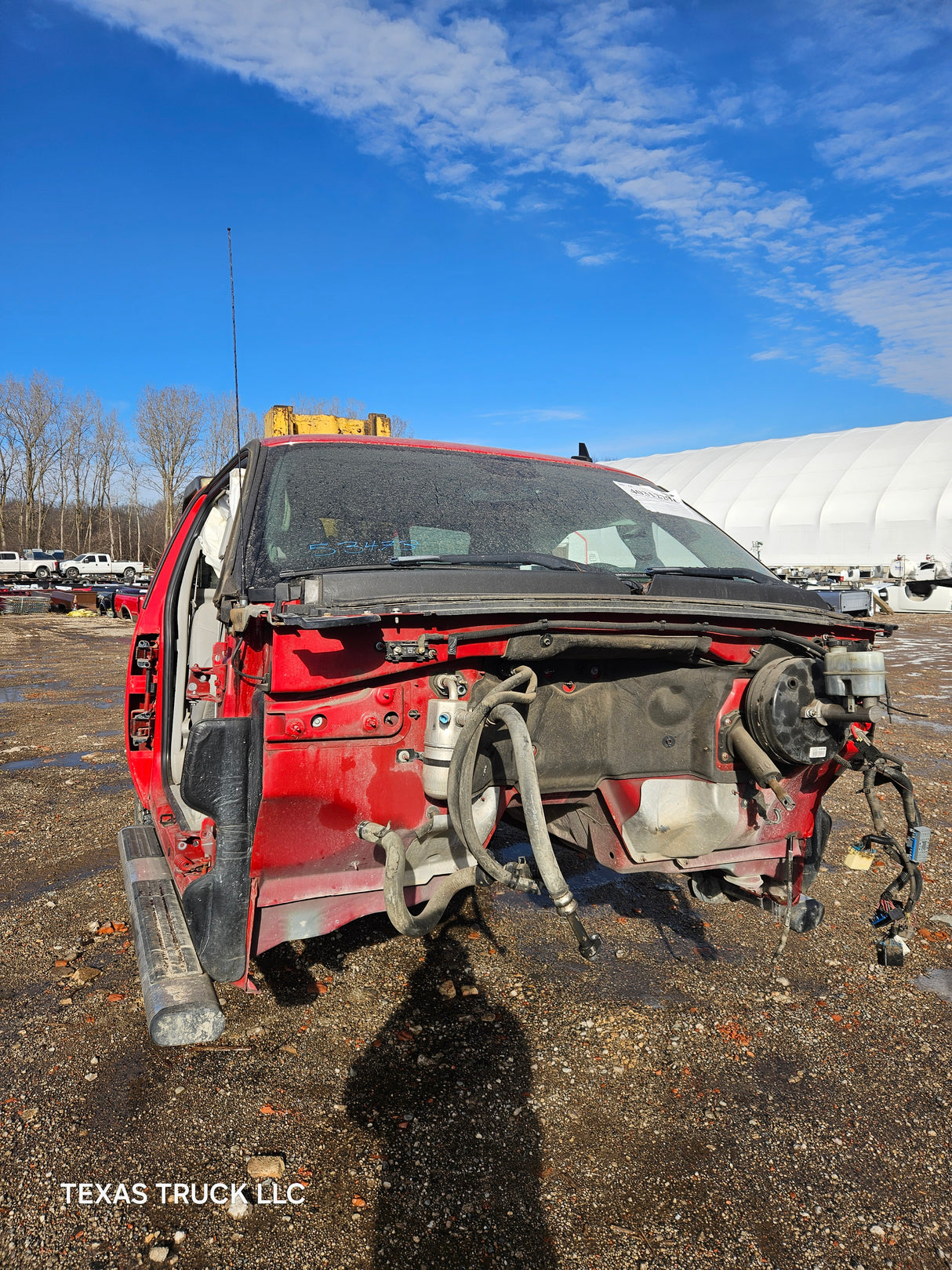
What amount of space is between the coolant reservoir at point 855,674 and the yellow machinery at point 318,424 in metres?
3.48

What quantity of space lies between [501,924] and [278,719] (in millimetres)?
1932

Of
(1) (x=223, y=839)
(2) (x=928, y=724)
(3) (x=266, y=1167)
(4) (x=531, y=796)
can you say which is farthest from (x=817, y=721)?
(2) (x=928, y=724)

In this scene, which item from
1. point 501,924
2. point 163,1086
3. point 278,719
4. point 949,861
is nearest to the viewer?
point 278,719

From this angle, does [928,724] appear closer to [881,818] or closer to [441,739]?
[881,818]

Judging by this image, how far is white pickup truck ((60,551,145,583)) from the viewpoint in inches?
1378

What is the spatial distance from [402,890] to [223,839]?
0.49 m

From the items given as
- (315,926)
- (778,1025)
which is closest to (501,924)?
(778,1025)

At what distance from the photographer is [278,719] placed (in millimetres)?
2018

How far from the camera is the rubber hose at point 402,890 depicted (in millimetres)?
2094

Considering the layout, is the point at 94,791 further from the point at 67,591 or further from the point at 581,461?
the point at 67,591

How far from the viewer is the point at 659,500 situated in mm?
3588

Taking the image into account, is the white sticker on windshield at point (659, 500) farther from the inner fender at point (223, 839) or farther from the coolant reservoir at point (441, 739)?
the inner fender at point (223, 839)

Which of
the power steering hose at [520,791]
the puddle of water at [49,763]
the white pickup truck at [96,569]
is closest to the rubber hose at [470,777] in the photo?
the power steering hose at [520,791]

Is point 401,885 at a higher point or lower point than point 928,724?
higher
